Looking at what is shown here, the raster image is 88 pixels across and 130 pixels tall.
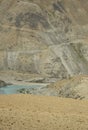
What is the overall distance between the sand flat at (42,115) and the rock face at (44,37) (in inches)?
1652

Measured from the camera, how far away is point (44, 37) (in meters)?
56.9

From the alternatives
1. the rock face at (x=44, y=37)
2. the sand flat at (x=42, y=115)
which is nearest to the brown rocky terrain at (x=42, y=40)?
the rock face at (x=44, y=37)

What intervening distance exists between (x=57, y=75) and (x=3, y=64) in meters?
7.55

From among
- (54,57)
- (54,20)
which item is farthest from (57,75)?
(54,20)

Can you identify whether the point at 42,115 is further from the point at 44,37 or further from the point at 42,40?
the point at 44,37

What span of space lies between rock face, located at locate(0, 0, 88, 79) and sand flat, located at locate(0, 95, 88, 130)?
41966 mm

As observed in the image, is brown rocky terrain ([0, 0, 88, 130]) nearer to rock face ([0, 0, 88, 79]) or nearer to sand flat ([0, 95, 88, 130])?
rock face ([0, 0, 88, 79])

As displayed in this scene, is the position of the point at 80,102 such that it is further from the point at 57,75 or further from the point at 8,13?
the point at 8,13

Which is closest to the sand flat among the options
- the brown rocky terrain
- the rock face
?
the brown rocky terrain

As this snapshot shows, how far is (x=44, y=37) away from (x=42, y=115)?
47.4 meters

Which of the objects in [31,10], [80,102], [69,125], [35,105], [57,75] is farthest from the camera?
[31,10]

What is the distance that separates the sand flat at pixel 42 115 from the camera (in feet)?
31.1

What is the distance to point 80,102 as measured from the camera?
11711 mm

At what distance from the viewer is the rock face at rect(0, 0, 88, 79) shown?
176 feet
